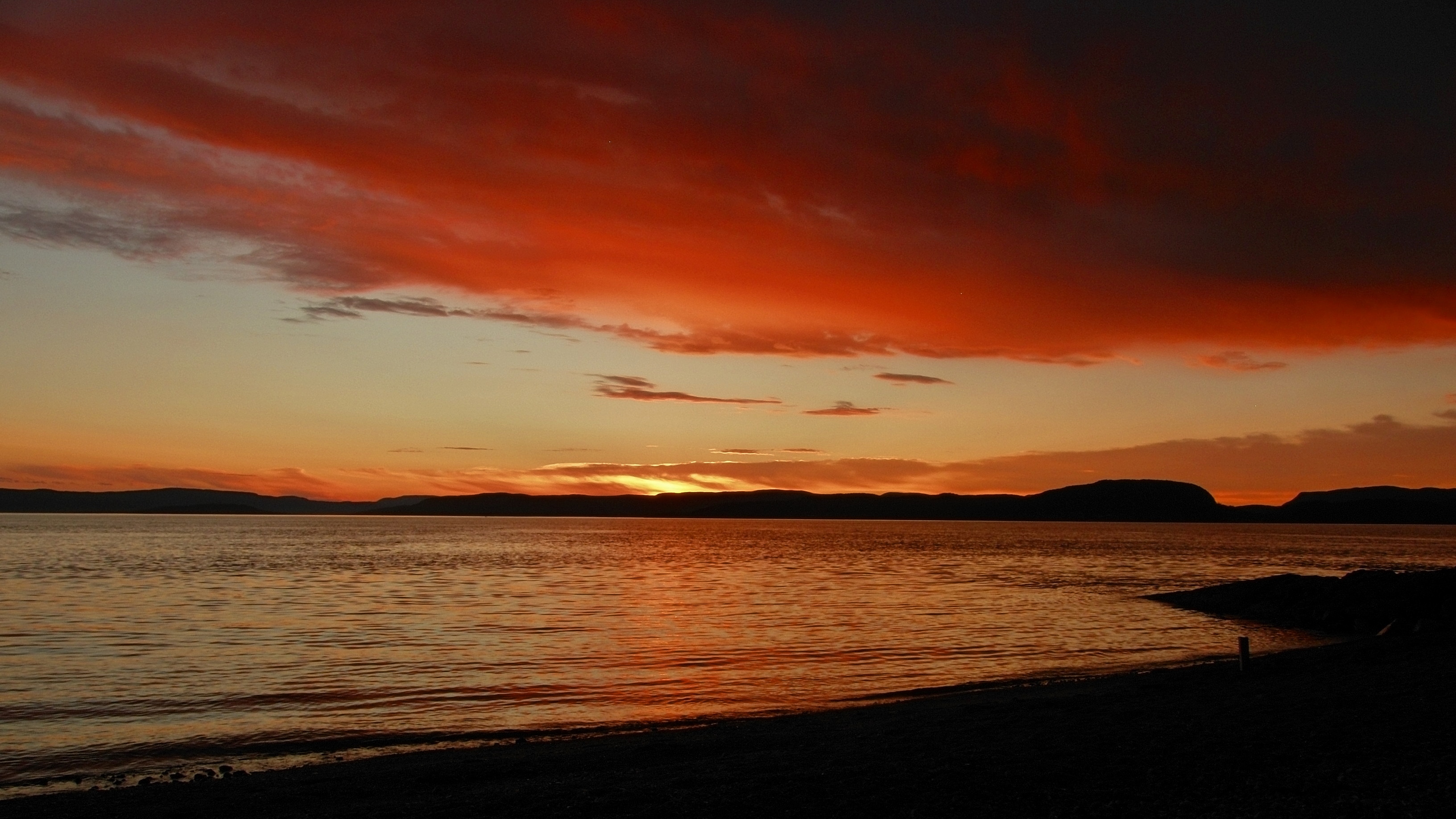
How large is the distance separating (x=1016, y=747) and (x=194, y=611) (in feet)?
145

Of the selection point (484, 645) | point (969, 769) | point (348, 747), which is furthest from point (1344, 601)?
point (348, 747)

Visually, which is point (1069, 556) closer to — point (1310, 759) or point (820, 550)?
point (820, 550)

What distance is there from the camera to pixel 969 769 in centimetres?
1399

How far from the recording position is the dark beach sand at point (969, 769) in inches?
470

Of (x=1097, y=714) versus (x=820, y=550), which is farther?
(x=820, y=550)

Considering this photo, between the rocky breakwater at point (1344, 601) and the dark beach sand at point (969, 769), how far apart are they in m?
19.6

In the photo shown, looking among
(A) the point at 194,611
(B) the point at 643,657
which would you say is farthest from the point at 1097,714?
(A) the point at 194,611

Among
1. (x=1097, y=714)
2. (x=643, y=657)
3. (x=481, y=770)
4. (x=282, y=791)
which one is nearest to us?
(x=282, y=791)

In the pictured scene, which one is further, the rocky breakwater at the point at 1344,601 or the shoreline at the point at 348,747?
the rocky breakwater at the point at 1344,601

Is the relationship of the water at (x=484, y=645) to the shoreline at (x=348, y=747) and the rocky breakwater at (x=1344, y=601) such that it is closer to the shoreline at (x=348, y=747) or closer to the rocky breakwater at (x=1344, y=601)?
the shoreline at (x=348, y=747)

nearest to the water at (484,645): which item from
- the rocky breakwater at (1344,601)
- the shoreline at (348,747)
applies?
the shoreline at (348,747)

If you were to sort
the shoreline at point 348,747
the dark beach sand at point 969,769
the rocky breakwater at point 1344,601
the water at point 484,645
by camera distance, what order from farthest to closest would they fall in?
the rocky breakwater at point 1344,601, the water at point 484,645, the shoreline at point 348,747, the dark beach sand at point 969,769

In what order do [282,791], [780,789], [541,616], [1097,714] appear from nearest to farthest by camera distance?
1. [780,789]
2. [282,791]
3. [1097,714]
4. [541,616]

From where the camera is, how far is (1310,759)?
43.9 feet
